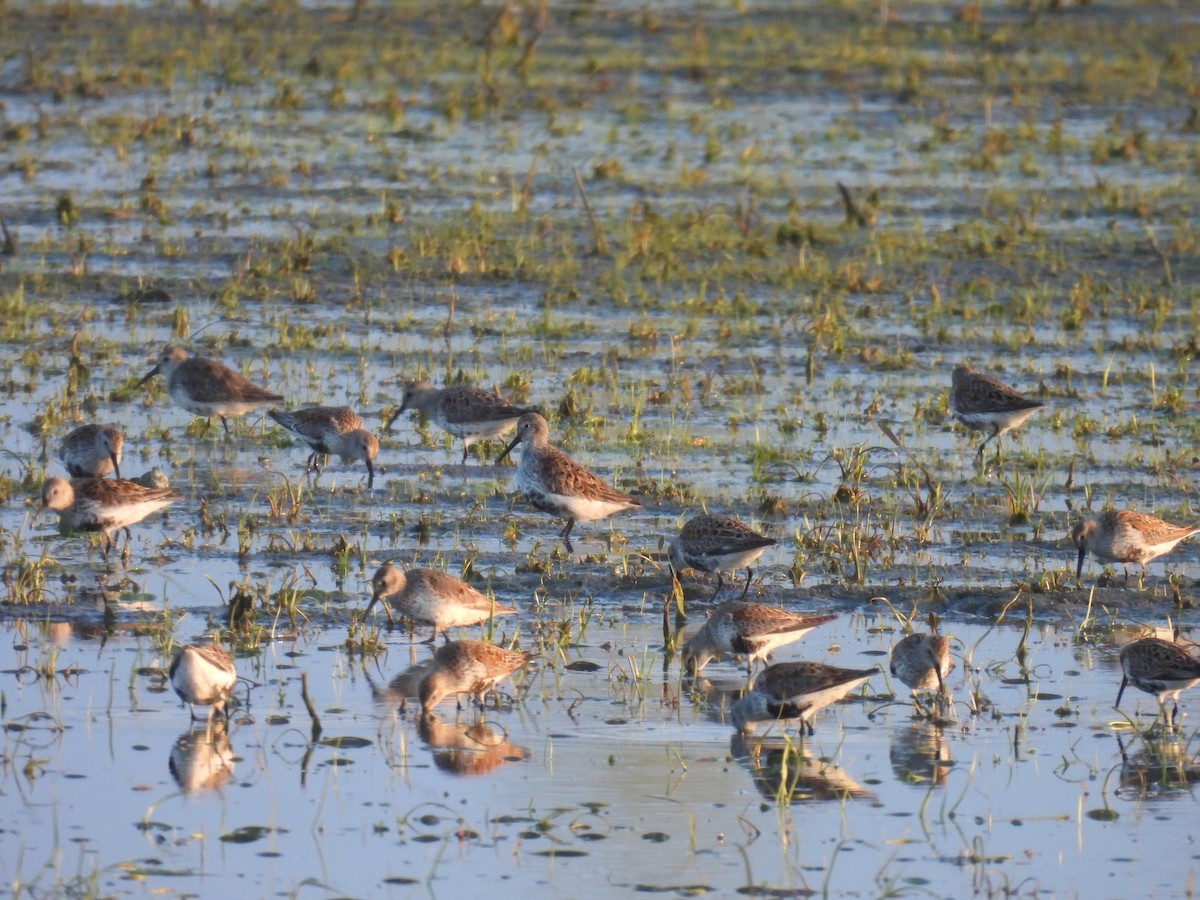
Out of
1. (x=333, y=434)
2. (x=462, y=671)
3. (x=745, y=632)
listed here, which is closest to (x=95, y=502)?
(x=333, y=434)

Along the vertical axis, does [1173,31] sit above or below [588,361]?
above

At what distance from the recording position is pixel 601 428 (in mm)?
15477

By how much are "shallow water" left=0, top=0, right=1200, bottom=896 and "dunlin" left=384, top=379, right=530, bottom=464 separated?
28 cm

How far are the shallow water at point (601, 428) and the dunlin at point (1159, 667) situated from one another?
220 mm

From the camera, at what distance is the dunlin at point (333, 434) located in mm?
14047

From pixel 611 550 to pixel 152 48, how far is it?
21.5 m

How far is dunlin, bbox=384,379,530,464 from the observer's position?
1490cm

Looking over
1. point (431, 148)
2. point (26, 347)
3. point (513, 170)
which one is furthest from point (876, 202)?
point (26, 347)

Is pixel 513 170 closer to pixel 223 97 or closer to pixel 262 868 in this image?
pixel 223 97

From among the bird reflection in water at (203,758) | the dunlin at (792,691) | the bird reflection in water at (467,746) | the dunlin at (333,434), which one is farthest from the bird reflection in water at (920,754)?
the dunlin at (333,434)

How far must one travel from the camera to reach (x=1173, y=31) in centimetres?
3541

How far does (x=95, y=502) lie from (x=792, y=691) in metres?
4.45

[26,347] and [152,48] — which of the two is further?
[152,48]

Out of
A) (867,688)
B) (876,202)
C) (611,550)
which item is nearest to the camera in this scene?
(867,688)
